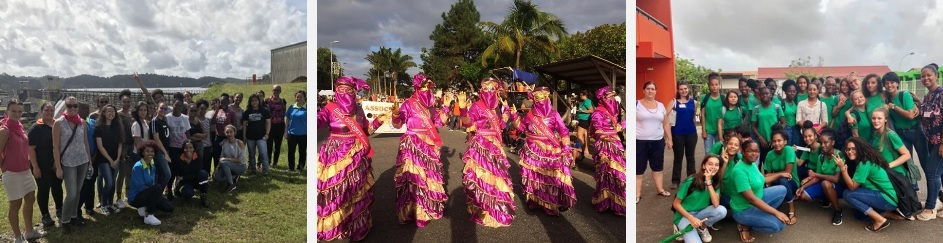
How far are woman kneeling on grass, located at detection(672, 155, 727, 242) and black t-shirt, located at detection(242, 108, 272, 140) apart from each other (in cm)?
250

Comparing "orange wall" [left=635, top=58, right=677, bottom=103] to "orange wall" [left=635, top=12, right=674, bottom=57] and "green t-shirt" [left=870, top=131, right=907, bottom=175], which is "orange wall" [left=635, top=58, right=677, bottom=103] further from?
"green t-shirt" [left=870, top=131, right=907, bottom=175]

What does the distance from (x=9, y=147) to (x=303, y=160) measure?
1.57 metres

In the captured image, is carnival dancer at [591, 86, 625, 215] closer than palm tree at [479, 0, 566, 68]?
No

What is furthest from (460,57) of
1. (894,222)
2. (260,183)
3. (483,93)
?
(894,222)

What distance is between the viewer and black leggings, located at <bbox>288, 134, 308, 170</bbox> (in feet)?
9.16

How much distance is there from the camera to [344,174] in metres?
2.47

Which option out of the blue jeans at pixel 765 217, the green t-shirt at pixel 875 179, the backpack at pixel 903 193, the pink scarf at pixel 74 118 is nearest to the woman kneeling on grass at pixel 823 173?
the green t-shirt at pixel 875 179

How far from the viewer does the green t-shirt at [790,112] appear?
305cm

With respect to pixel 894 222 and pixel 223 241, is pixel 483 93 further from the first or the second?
pixel 894 222

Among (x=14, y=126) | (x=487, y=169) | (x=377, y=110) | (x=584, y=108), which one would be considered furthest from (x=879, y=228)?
(x=14, y=126)

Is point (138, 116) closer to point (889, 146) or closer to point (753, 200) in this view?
point (753, 200)

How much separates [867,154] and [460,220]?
247 centimetres

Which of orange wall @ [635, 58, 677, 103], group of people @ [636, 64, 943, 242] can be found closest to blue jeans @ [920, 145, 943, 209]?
group of people @ [636, 64, 943, 242]

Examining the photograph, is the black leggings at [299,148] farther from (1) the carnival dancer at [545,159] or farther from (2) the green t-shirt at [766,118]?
(2) the green t-shirt at [766,118]
